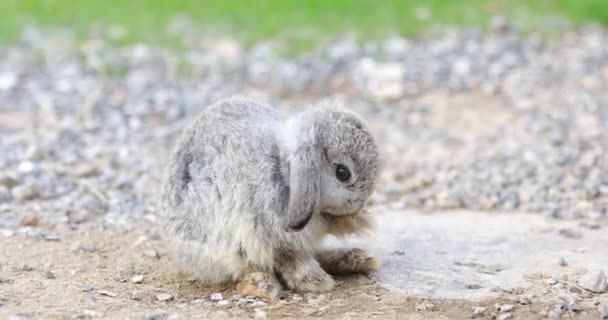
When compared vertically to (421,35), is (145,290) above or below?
below

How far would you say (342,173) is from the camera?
5.39 metres

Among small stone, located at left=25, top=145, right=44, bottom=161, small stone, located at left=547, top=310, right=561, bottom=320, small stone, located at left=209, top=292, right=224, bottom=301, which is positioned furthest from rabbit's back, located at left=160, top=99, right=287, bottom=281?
small stone, located at left=25, top=145, right=44, bottom=161

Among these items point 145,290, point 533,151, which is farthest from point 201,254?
point 533,151

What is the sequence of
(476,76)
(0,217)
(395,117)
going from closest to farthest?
(0,217) → (395,117) → (476,76)

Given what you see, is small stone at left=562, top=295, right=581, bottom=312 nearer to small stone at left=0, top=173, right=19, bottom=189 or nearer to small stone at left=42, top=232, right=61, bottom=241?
small stone at left=42, top=232, right=61, bottom=241

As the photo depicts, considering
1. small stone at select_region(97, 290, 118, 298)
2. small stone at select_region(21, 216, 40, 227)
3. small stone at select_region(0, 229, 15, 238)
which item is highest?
small stone at select_region(21, 216, 40, 227)

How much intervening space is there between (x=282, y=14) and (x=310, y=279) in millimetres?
7783

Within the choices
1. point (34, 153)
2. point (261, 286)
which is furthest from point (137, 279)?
point (34, 153)

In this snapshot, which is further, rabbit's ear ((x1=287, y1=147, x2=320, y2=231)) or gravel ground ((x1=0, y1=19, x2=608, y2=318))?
gravel ground ((x1=0, y1=19, x2=608, y2=318))

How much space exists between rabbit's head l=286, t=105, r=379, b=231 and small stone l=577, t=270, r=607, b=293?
1.29 meters

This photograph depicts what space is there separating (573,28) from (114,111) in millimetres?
5549

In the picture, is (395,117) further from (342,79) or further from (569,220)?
(569,220)

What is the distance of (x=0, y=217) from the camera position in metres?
6.89

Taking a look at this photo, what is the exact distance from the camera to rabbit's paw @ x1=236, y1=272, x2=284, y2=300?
5.44m
